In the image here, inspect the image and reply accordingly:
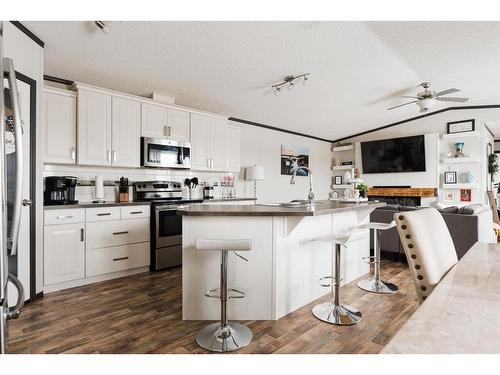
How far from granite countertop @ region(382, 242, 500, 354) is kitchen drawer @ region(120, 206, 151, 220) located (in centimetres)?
324

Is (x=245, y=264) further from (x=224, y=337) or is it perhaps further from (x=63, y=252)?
(x=63, y=252)

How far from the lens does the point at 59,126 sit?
3152 mm

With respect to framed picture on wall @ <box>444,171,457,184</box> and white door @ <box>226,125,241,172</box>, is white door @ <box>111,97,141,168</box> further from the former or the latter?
framed picture on wall @ <box>444,171,457,184</box>

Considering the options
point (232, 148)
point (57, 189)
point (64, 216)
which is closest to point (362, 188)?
point (232, 148)

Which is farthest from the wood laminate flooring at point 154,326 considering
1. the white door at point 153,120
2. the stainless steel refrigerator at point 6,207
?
the white door at point 153,120

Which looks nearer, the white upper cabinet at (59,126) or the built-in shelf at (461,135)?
the white upper cabinet at (59,126)

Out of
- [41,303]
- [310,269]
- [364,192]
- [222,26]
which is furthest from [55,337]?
[364,192]

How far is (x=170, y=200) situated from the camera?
392cm

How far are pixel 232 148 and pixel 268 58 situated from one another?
1.81 metres

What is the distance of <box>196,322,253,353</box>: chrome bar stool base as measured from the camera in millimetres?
1871

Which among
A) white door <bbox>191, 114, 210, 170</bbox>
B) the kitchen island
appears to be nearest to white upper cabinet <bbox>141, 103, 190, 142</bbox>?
white door <bbox>191, 114, 210, 170</bbox>

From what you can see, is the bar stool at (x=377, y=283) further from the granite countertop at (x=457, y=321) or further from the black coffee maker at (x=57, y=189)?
the black coffee maker at (x=57, y=189)

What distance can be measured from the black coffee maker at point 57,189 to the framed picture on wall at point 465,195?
7.23 metres

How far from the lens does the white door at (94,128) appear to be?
3268 millimetres
